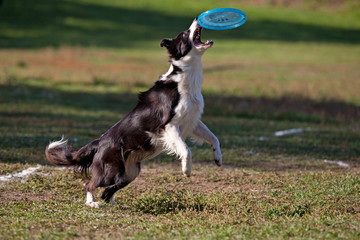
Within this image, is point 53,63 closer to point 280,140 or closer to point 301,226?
point 280,140

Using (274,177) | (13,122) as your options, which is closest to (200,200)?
(274,177)

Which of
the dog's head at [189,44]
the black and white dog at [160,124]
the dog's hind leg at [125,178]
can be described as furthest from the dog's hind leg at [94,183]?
the dog's head at [189,44]

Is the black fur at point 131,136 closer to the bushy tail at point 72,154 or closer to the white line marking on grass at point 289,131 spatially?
the bushy tail at point 72,154

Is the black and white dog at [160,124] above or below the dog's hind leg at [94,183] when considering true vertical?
above

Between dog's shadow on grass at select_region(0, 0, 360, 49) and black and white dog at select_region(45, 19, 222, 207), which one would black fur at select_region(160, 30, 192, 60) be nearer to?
black and white dog at select_region(45, 19, 222, 207)

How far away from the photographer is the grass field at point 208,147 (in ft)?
20.8

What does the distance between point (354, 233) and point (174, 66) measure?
3117 mm

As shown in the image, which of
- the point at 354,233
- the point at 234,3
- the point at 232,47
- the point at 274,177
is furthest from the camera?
the point at 234,3

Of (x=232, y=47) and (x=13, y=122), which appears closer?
(x=13, y=122)

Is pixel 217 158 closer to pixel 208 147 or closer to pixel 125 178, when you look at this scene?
pixel 125 178

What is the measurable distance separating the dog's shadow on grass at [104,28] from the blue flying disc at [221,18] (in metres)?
35.4

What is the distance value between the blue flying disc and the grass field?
94.2 inches

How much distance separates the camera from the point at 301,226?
5.96 m

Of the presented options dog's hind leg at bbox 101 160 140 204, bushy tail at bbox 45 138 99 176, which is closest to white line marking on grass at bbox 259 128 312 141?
dog's hind leg at bbox 101 160 140 204
